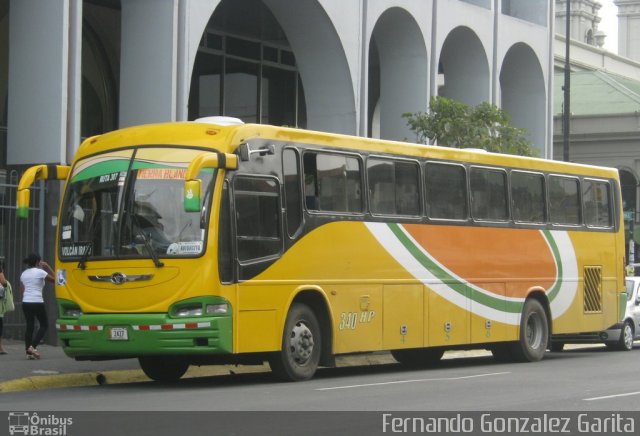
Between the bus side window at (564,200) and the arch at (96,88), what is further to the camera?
the arch at (96,88)

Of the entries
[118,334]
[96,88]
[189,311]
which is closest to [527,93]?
[96,88]

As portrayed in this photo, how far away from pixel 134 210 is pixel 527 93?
24318 millimetres

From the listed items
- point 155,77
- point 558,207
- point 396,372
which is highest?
point 155,77

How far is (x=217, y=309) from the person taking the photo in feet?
54.2

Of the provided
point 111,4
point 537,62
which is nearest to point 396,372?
point 111,4

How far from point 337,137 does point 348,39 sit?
11313 mm

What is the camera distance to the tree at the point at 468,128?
96.6 ft

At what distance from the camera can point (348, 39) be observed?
97.9ft

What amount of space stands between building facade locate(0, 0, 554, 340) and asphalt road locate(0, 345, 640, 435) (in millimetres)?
6377

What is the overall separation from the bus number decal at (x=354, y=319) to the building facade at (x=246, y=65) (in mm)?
6655

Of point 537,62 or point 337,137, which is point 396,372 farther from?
point 537,62

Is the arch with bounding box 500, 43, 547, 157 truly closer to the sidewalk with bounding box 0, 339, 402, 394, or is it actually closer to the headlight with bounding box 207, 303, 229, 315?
the sidewalk with bounding box 0, 339, 402, 394

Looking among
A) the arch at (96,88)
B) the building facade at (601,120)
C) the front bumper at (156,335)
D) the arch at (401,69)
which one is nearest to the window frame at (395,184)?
the front bumper at (156,335)

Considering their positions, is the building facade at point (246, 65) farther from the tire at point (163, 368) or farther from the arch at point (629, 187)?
the arch at point (629, 187)
